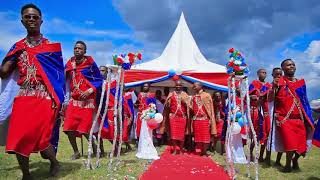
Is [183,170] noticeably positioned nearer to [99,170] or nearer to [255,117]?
[99,170]

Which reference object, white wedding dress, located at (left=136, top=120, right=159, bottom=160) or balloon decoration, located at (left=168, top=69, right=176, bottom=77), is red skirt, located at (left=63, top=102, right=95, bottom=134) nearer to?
white wedding dress, located at (left=136, top=120, right=159, bottom=160)

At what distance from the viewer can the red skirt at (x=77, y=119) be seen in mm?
7281

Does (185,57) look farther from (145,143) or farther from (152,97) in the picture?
(145,143)

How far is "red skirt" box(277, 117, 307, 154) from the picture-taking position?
6.68m

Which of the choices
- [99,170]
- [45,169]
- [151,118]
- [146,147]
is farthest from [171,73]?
[45,169]

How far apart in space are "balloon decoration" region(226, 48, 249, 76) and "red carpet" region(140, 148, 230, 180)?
5.90ft

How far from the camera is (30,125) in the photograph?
490 cm

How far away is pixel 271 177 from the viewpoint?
643 cm

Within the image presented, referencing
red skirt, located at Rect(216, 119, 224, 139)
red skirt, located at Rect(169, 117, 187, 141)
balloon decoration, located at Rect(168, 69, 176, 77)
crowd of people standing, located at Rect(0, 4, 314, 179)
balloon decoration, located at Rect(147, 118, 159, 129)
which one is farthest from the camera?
balloon decoration, located at Rect(168, 69, 176, 77)

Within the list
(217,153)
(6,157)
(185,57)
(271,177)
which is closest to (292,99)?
(271,177)

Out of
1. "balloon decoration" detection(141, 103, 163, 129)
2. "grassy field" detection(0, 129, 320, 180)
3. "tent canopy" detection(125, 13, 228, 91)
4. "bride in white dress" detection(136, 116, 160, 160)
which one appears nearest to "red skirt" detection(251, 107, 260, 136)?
"grassy field" detection(0, 129, 320, 180)

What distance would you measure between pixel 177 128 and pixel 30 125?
5625 mm

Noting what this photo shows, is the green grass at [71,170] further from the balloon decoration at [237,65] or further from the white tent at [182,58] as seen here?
the white tent at [182,58]

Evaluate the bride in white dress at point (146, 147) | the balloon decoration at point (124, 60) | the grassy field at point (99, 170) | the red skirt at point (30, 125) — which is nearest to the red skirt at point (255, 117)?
the grassy field at point (99, 170)
